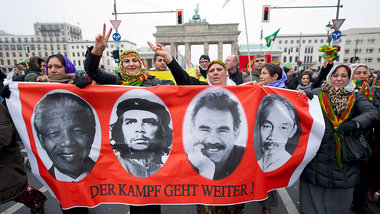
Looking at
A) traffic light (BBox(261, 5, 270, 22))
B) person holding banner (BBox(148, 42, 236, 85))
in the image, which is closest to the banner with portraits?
person holding banner (BBox(148, 42, 236, 85))

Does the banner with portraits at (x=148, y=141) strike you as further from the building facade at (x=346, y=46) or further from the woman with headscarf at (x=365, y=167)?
the building facade at (x=346, y=46)

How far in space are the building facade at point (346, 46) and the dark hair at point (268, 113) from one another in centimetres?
7177

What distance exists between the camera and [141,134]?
2.07 metres

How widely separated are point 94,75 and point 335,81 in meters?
2.66

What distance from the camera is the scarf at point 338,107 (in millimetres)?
2049

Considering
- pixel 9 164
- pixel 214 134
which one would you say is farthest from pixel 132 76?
pixel 9 164

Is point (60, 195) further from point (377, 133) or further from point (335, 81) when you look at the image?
point (377, 133)

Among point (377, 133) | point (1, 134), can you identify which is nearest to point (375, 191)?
point (377, 133)

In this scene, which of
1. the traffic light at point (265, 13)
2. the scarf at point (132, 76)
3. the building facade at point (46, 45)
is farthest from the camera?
the building facade at point (46, 45)

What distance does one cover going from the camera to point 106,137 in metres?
2.06

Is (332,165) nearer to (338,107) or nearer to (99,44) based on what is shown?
(338,107)

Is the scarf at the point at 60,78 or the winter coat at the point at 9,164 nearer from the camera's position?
the winter coat at the point at 9,164

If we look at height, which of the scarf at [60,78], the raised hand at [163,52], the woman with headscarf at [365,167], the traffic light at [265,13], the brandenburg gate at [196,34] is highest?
the brandenburg gate at [196,34]

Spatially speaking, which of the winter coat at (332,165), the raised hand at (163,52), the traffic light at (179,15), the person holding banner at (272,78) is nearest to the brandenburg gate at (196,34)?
the traffic light at (179,15)
